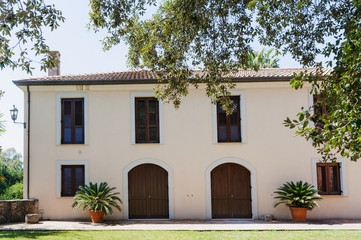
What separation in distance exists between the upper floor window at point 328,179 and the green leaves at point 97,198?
8.14 m

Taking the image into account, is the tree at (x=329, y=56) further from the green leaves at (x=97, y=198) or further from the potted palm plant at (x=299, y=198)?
the green leaves at (x=97, y=198)

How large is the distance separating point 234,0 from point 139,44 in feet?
8.58

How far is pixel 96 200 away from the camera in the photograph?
15016 millimetres

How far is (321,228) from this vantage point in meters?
13.5

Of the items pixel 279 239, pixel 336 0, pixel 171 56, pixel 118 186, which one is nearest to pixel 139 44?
pixel 171 56

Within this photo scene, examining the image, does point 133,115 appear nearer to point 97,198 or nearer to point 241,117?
point 97,198

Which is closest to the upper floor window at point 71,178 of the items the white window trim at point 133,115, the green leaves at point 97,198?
the green leaves at point 97,198

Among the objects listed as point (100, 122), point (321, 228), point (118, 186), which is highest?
point (100, 122)

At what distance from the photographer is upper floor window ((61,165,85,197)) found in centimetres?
1639

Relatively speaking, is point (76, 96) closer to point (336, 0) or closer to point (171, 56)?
point (171, 56)

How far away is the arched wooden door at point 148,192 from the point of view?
53.4ft

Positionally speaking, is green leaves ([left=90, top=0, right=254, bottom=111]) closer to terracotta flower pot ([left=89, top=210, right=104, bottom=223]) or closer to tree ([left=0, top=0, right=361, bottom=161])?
tree ([left=0, top=0, right=361, bottom=161])

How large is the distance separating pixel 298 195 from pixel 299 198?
→ 0.17 metres

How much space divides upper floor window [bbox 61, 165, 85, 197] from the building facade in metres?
0.04
